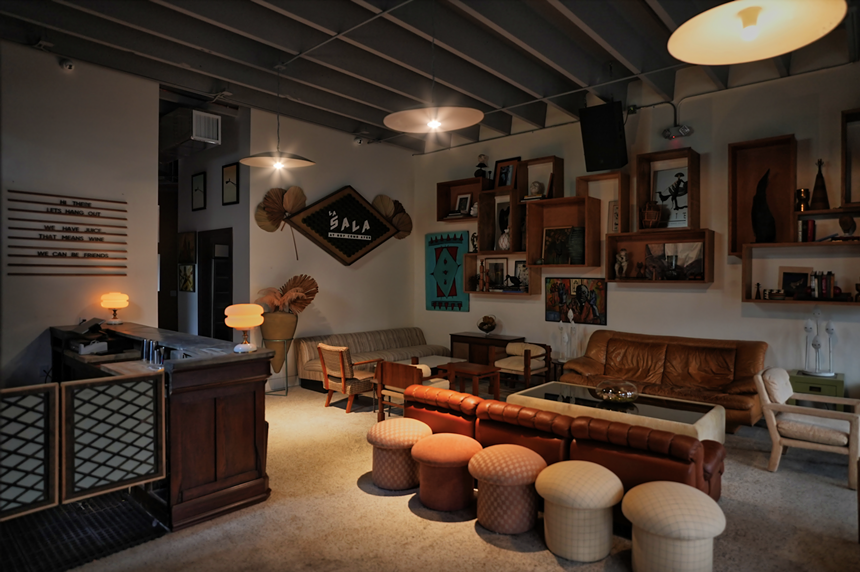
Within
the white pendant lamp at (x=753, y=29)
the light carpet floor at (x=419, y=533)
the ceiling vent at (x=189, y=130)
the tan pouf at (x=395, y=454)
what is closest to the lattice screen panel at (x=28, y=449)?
the light carpet floor at (x=419, y=533)

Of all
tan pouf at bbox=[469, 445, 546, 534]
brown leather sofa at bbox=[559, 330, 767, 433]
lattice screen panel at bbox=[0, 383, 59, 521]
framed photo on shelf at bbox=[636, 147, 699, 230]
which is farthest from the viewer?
framed photo on shelf at bbox=[636, 147, 699, 230]

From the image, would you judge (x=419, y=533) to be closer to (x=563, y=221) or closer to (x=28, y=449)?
(x=28, y=449)

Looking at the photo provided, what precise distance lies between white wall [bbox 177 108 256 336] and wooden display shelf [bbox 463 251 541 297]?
3.23 m

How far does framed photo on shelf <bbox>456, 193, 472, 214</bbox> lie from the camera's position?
8.26 meters

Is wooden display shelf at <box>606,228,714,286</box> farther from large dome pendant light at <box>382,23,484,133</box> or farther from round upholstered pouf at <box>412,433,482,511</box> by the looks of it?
round upholstered pouf at <box>412,433,482,511</box>

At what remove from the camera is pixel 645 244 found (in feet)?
21.6

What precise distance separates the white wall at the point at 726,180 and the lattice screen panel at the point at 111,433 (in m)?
5.38

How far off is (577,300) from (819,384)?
2.84m

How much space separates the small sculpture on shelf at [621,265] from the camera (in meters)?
6.64

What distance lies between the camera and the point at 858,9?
4.35m

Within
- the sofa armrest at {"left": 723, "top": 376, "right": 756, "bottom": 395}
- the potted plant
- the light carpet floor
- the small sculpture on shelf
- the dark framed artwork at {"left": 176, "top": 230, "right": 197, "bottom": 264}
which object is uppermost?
the dark framed artwork at {"left": 176, "top": 230, "right": 197, "bottom": 264}

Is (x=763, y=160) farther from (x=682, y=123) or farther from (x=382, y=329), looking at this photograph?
(x=382, y=329)

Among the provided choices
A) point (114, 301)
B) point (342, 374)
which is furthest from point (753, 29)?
point (114, 301)

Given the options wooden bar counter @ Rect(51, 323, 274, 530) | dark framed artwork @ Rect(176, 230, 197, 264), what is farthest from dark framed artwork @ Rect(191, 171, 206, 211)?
wooden bar counter @ Rect(51, 323, 274, 530)
